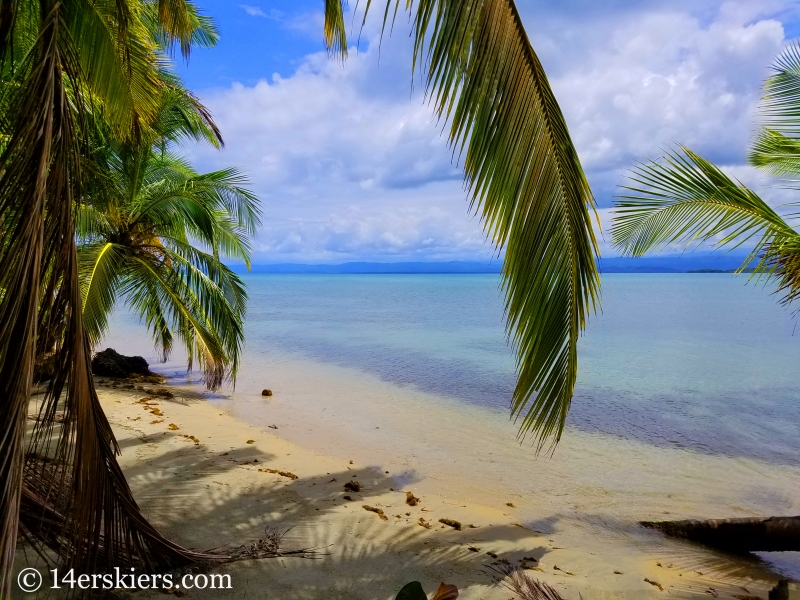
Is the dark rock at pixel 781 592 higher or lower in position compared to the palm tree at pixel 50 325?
lower

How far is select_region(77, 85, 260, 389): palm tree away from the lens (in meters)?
8.51

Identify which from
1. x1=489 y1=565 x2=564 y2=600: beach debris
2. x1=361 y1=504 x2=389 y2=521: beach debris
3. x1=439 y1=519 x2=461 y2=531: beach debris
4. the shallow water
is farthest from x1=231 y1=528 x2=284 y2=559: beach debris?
the shallow water

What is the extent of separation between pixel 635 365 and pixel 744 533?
11.9 m

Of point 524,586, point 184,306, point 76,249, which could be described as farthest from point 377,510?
point 184,306

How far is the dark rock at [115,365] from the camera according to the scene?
11570mm

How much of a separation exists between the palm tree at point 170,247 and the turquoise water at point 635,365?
512cm

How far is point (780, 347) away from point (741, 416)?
11103mm

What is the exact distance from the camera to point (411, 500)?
5836mm

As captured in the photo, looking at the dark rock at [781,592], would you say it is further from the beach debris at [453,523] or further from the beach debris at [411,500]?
the beach debris at [411,500]

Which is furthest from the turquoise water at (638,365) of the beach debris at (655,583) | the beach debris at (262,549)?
the beach debris at (262,549)

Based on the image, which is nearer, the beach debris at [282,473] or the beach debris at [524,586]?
the beach debris at [524,586]

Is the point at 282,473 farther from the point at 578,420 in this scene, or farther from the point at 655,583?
the point at 578,420

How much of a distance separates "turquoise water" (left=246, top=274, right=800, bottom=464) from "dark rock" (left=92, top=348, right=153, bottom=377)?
467 cm

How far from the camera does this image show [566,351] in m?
2.31
